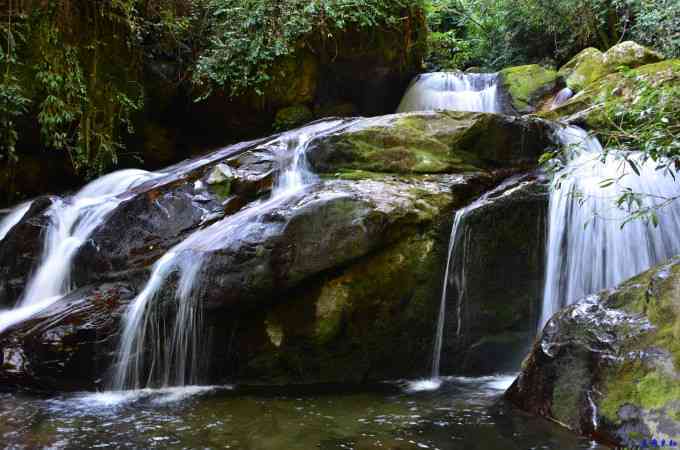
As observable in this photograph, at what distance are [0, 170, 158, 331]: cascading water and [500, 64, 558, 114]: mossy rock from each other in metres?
6.82

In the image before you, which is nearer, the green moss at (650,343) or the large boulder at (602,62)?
the green moss at (650,343)

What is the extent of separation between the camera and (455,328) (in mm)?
5496

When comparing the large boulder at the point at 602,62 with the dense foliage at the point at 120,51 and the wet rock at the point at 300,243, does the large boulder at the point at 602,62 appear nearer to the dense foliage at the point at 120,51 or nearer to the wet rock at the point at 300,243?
the dense foliage at the point at 120,51

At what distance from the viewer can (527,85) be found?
10.8 metres

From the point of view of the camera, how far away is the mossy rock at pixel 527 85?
10.6m

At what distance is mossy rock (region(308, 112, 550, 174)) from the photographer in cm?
636

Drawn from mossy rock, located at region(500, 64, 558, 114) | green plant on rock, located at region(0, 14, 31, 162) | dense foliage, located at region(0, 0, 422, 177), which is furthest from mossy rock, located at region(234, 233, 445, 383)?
mossy rock, located at region(500, 64, 558, 114)

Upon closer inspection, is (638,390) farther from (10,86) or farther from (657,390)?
(10,86)

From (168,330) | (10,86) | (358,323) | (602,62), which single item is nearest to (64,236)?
(168,330)

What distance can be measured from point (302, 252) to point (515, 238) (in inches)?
81.6

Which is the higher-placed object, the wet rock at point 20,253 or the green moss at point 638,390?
the wet rock at point 20,253

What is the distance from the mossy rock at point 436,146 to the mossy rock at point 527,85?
13.3 ft

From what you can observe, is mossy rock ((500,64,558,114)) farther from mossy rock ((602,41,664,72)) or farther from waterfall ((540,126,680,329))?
waterfall ((540,126,680,329))

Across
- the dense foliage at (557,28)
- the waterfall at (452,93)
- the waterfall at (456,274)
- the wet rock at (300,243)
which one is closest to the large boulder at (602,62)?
the dense foliage at (557,28)
